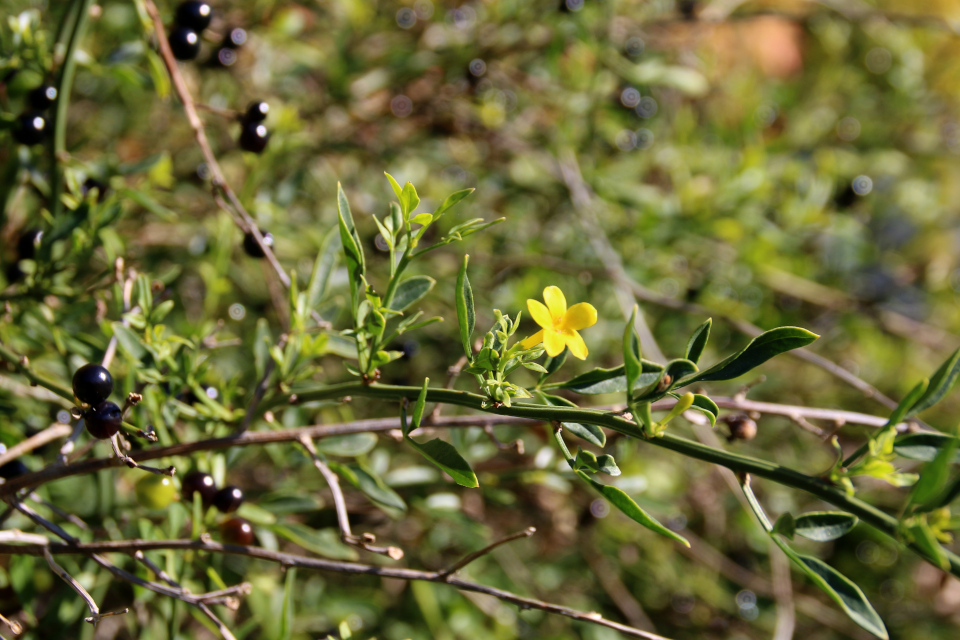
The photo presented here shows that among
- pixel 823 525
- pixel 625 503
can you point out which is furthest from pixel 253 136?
pixel 823 525

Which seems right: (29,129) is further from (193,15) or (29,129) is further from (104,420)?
(104,420)

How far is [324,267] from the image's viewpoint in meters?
1.31

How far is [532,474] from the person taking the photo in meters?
1.83

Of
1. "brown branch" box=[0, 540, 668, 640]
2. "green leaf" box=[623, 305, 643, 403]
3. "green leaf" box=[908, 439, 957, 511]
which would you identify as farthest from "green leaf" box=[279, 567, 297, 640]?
"green leaf" box=[908, 439, 957, 511]

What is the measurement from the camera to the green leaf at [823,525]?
0.87 m

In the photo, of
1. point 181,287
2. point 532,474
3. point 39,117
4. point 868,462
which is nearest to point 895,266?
point 532,474

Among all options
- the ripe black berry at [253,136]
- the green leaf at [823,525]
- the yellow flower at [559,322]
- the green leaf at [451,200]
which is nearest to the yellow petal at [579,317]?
the yellow flower at [559,322]

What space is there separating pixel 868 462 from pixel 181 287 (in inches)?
91.3

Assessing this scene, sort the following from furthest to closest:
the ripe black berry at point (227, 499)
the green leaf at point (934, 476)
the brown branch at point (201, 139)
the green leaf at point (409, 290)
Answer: the brown branch at point (201, 139) → the ripe black berry at point (227, 499) → the green leaf at point (409, 290) → the green leaf at point (934, 476)

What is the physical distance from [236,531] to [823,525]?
103cm

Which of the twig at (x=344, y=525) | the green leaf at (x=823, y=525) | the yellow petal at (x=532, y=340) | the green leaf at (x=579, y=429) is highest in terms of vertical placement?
the yellow petal at (x=532, y=340)

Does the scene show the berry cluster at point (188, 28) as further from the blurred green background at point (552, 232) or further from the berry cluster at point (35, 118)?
the berry cluster at point (35, 118)

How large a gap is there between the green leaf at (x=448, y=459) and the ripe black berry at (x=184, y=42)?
1.26 meters

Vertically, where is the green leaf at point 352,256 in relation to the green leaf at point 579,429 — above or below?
above
